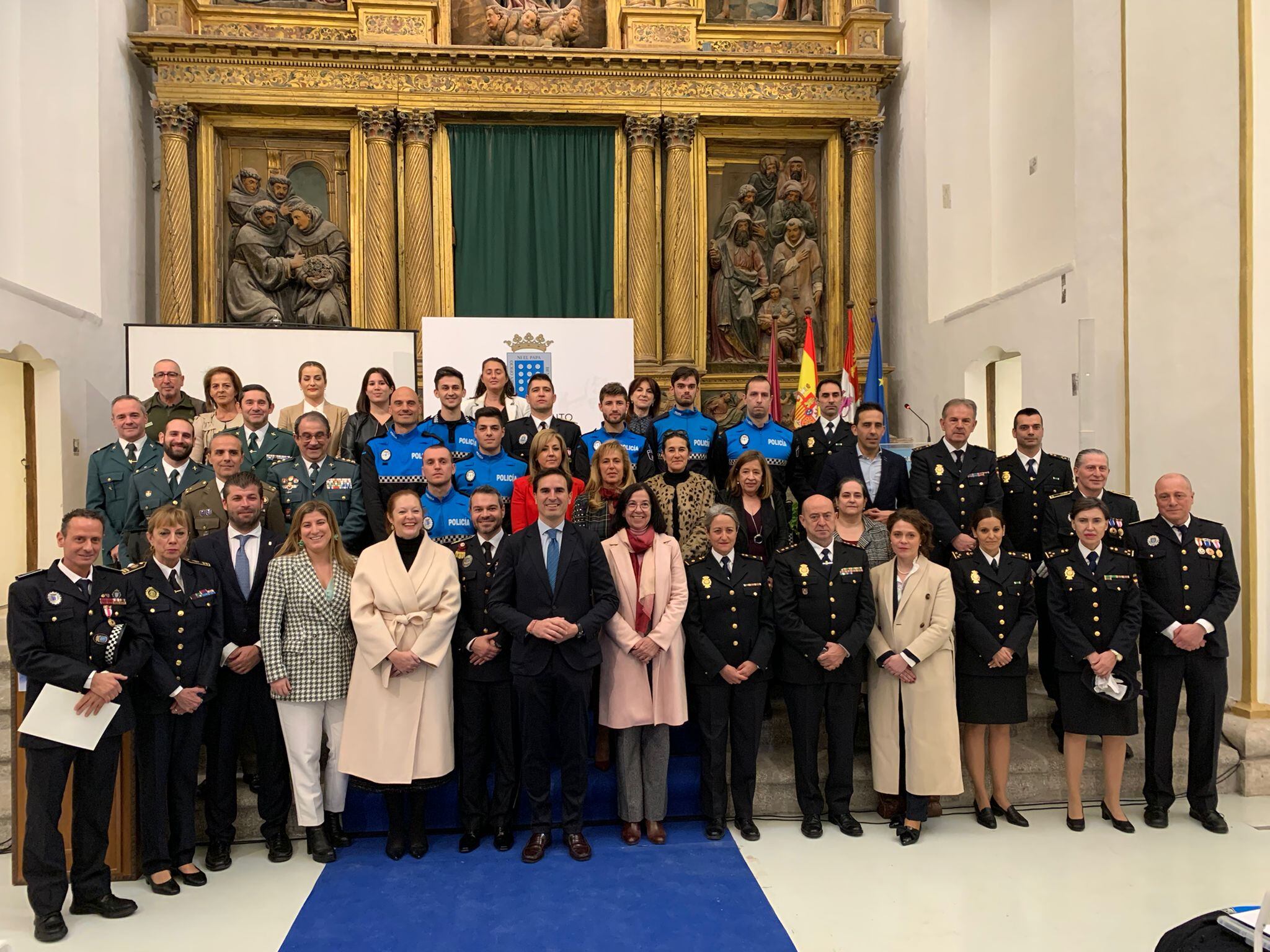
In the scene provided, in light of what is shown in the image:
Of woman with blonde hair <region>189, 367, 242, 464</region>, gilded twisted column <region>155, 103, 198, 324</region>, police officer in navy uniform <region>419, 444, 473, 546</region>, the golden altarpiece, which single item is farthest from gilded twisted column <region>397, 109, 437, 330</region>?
police officer in navy uniform <region>419, 444, 473, 546</region>

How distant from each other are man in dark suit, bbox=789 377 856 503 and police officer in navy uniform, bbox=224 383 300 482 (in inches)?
116

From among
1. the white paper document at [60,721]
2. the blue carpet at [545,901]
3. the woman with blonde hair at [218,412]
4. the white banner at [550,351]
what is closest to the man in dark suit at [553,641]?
the blue carpet at [545,901]

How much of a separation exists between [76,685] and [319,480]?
1.64m

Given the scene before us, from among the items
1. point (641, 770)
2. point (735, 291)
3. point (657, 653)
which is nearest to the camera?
point (657, 653)

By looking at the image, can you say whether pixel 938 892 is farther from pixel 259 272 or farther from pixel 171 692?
pixel 259 272

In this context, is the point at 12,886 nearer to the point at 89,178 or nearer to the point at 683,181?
the point at 89,178

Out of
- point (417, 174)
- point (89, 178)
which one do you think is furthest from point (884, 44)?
point (89, 178)

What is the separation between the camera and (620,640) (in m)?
4.52

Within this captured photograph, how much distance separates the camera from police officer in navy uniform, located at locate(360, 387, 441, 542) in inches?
205

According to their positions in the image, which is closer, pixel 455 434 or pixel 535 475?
pixel 535 475

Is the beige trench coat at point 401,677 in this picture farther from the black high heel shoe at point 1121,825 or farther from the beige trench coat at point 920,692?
the black high heel shoe at point 1121,825

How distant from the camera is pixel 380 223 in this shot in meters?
9.77

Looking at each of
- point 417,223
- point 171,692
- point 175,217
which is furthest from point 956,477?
point 175,217

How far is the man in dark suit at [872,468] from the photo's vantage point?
221 inches
